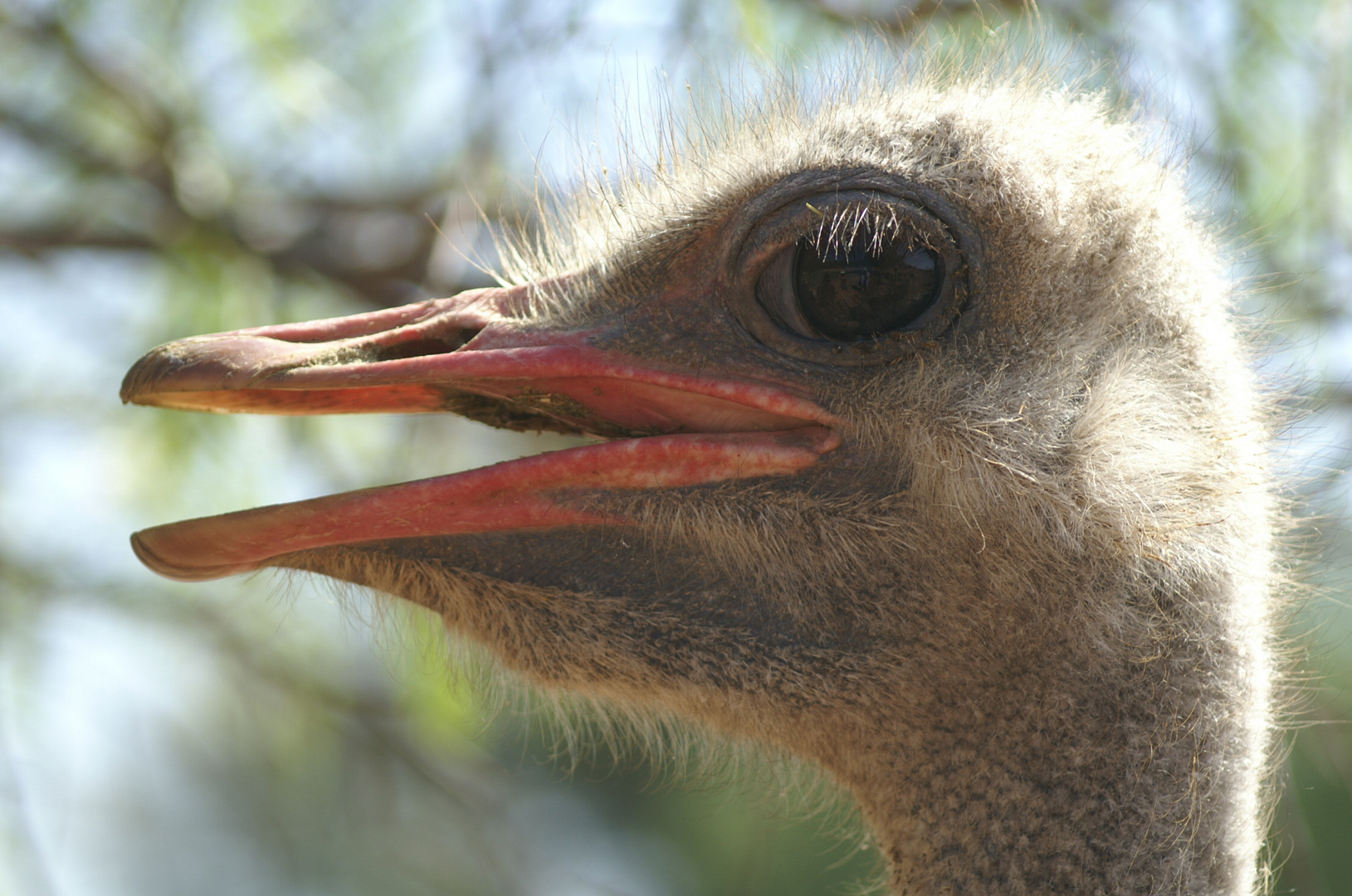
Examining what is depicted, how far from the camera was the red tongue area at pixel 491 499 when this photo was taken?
5.22 ft

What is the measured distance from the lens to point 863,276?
5.14 ft

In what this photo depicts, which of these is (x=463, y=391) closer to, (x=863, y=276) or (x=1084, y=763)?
(x=863, y=276)

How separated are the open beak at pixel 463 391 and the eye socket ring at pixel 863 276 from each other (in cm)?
9

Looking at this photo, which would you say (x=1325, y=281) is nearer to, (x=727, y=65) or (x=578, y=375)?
(x=727, y=65)

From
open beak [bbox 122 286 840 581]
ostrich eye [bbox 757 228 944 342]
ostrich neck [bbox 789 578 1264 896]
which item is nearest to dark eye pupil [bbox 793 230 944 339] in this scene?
ostrich eye [bbox 757 228 944 342]

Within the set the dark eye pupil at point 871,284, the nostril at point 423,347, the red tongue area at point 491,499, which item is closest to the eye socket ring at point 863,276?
the dark eye pupil at point 871,284

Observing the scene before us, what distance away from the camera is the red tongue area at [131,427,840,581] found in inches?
62.6

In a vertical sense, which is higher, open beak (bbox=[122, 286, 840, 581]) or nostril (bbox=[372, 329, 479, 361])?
nostril (bbox=[372, 329, 479, 361])

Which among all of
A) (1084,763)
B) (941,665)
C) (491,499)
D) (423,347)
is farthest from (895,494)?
(423,347)

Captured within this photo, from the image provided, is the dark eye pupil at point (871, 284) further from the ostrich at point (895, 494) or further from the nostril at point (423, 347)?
the nostril at point (423, 347)

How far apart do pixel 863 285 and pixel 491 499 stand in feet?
1.78

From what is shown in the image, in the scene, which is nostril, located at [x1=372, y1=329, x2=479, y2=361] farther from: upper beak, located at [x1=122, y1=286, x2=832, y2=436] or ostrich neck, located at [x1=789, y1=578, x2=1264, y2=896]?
ostrich neck, located at [x1=789, y1=578, x2=1264, y2=896]

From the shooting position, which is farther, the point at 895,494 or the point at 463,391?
the point at 463,391

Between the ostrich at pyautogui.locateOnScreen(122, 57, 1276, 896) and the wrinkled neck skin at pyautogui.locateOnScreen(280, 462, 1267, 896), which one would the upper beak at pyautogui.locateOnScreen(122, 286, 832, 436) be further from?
the wrinkled neck skin at pyautogui.locateOnScreen(280, 462, 1267, 896)
